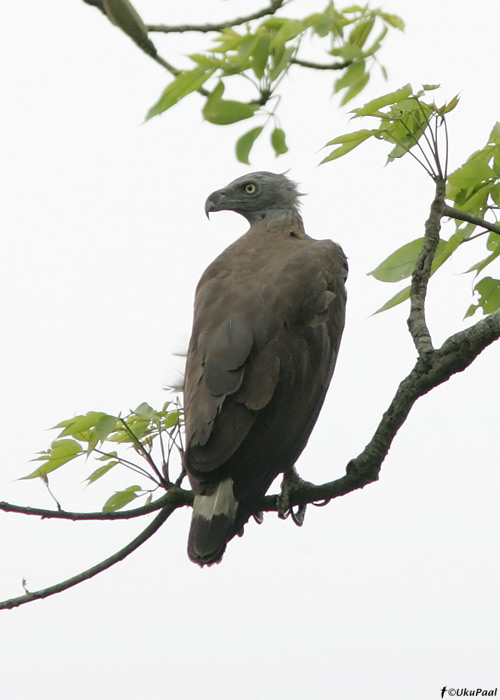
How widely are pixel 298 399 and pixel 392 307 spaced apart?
1075 mm

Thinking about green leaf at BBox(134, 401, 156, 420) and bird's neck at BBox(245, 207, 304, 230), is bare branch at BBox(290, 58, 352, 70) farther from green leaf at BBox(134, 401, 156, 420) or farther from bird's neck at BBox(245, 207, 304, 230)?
bird's neck at BBox(245, 207, 304, 230)

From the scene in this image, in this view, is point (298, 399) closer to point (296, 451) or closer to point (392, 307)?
point (296, 451)

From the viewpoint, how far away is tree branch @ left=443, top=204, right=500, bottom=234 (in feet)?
10.8

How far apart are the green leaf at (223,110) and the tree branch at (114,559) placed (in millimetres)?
1720

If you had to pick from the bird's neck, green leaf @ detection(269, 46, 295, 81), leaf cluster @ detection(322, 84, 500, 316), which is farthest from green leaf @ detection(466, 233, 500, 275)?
the bird's neck

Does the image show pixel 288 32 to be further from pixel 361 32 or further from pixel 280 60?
pixel 361 32

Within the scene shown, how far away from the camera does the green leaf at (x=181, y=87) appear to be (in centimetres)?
264

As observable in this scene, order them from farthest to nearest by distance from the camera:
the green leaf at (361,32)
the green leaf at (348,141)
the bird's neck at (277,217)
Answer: the bird's neck at (277,217)
the green leaf at (348,141)
the green leaf at (361,32)

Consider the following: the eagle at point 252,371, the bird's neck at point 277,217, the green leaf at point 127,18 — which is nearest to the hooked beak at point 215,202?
the bird's neck at point 277,217

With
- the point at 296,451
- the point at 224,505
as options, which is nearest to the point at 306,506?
the point at 296,451

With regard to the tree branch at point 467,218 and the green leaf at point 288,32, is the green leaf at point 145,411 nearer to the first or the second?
the tree branch at point 467,218

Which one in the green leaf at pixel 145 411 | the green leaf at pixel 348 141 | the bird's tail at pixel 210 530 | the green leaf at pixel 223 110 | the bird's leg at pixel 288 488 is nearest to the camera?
the green leaf at pixel 223 110

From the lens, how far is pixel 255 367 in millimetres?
4395

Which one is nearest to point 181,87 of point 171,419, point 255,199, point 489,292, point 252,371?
point 489,292
